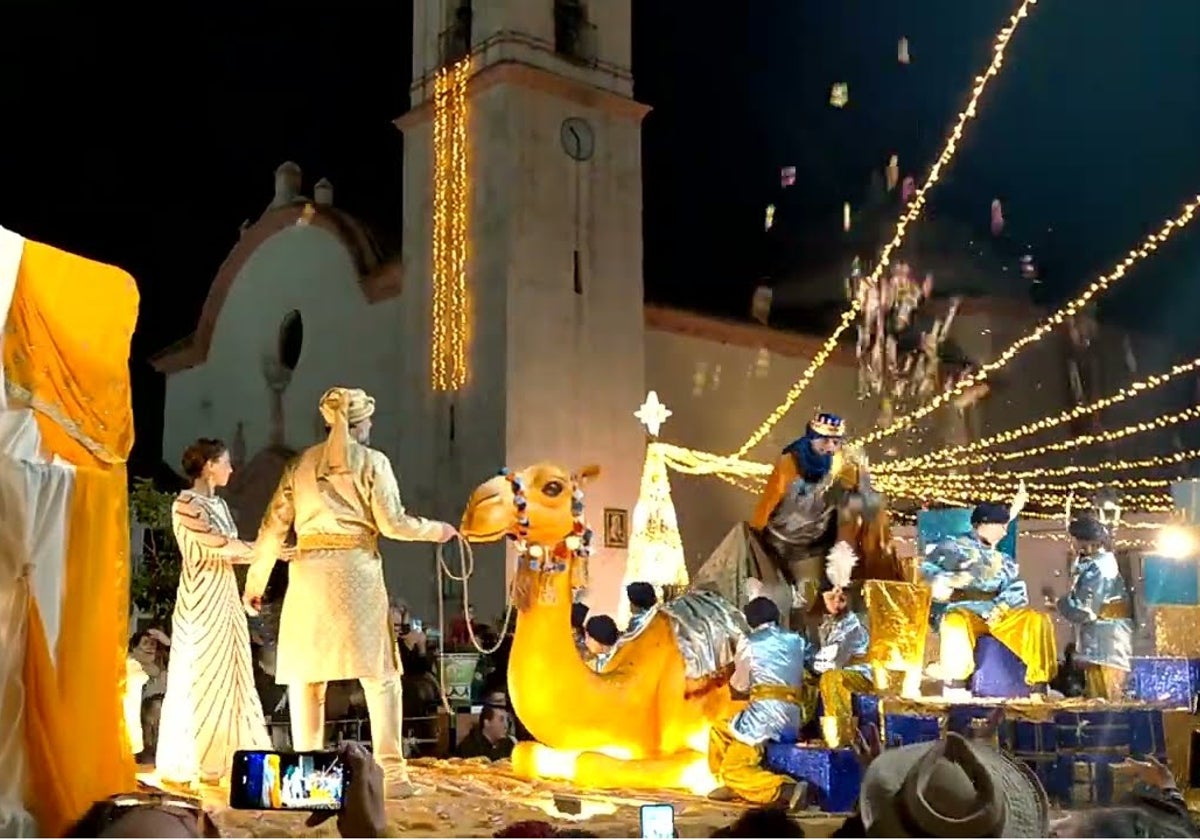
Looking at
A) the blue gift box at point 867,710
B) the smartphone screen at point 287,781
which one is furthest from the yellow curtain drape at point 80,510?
the blue gift box at point 867,710

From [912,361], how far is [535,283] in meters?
8.51

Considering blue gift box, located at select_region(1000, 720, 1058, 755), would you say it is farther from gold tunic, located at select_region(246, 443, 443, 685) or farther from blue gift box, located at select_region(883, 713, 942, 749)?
gold tunic, located at select_region(246, 443, 443, 685)

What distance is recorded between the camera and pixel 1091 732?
5.83 m

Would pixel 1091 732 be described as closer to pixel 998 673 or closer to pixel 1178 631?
pixel 998 673

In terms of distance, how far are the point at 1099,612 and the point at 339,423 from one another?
4.68 m

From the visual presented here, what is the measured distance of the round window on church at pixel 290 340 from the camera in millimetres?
21859

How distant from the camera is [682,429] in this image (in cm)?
1983

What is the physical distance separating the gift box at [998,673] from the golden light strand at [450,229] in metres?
11.6

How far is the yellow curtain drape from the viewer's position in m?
4.40

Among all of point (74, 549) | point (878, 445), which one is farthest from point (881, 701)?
point (878, 445)

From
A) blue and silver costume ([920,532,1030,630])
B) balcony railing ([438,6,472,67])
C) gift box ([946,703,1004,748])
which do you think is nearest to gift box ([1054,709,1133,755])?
gift box ([946,703,1004,748])

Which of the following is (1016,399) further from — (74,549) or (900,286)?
(74,549)

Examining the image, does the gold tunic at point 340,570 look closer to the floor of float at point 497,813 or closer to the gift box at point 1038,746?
the floor of float at point 497,813

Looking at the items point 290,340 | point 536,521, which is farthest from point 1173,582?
point 290,340
